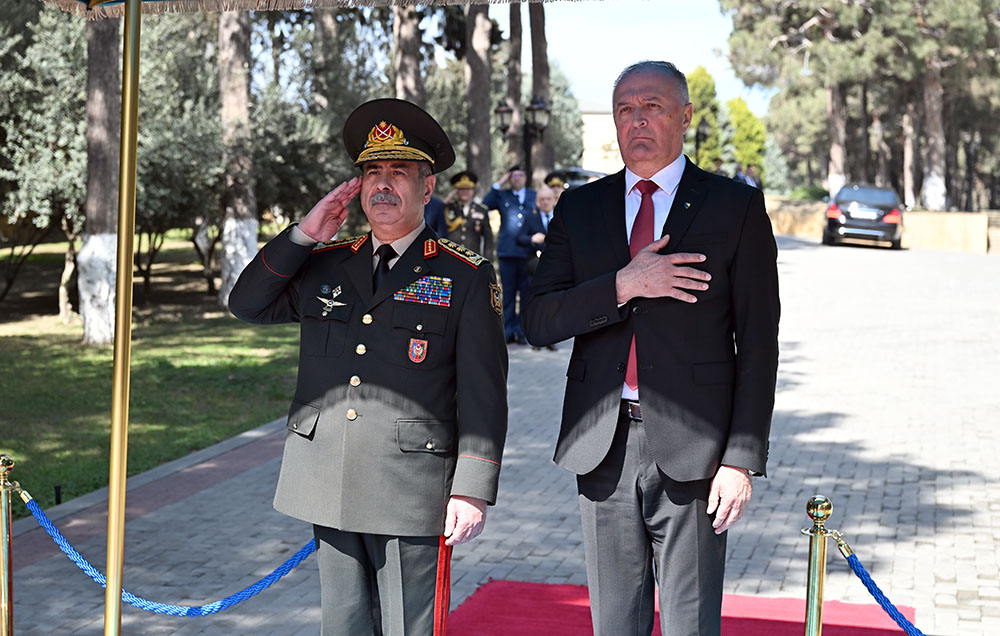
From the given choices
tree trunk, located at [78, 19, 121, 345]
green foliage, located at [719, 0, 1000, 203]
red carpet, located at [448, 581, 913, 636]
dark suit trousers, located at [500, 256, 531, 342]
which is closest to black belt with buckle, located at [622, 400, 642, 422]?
red carpet, located at [448, 581, 913, 636]

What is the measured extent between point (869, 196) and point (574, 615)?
3127cm

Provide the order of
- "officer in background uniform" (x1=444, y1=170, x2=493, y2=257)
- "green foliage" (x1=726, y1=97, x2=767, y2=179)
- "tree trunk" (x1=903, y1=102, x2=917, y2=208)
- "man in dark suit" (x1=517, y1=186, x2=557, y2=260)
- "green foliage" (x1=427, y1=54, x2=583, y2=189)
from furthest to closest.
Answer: "green foliage" (x1=726, y1=97, x2=767, y2=179) → "tree trunk" (x1=903, y1=102, x2=917, y2=208) → "green foliage" (x1=427, y1=54, x2=583, y2=189) → "officer in background uniform" (x1=444, y1=170, x2=493, y2=257) → "man in dark suit" (x1=517, y1=186, x2=557, y2=260)

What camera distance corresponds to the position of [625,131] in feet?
11.1

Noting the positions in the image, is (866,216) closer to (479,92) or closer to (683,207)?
(479,92)

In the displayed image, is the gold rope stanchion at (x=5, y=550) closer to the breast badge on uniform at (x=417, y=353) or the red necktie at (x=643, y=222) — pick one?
the breast badge on uniform at (x=417, y=353)

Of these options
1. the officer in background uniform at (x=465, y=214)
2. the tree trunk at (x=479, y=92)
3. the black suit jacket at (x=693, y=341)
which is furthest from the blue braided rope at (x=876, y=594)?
the tree trunk at (x=479, y=92)

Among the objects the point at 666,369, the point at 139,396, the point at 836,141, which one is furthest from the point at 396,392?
the point at 836,141

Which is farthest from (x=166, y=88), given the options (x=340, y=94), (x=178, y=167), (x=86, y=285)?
(x=340, y=94)

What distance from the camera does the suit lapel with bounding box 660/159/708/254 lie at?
3400 mm

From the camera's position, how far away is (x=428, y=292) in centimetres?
358

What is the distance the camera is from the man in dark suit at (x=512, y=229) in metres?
14.2

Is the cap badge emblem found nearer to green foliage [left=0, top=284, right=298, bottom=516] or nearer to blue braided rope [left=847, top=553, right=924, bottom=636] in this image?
blue braided rope [left=847, top=553, right=924, bottom=636]

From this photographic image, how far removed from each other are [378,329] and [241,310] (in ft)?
1.57

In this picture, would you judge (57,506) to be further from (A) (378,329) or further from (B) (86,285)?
(B) (86,285)
